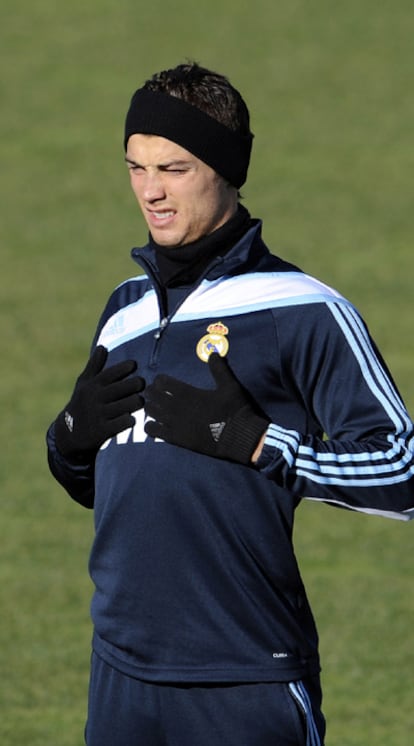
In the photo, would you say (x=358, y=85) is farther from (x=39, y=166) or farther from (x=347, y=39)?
(x=39, y=166)

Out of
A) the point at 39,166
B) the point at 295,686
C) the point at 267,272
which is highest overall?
the point at 39,166

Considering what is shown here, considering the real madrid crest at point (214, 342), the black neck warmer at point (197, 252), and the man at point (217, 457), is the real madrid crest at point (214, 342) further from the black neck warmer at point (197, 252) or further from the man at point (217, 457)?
the black neck warmer at point (197, 252)

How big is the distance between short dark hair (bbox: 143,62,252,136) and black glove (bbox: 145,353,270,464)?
626mm

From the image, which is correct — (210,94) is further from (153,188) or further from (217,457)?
(217,457)

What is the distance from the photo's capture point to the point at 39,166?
20.2 m

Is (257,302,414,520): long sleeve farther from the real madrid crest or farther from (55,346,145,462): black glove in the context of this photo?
(55,346,145,462): black glove

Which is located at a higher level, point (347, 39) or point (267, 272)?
point (347, 39)

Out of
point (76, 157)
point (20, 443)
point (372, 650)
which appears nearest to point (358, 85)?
point (76, 157)

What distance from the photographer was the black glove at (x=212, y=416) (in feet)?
12.7

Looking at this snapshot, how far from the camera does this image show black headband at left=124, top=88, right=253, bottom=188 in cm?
407

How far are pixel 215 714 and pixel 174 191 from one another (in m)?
1.23

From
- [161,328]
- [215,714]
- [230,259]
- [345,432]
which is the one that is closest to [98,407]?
[161,328]

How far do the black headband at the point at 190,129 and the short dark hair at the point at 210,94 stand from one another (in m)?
0.03

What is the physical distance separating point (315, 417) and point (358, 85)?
1857 centimetres
